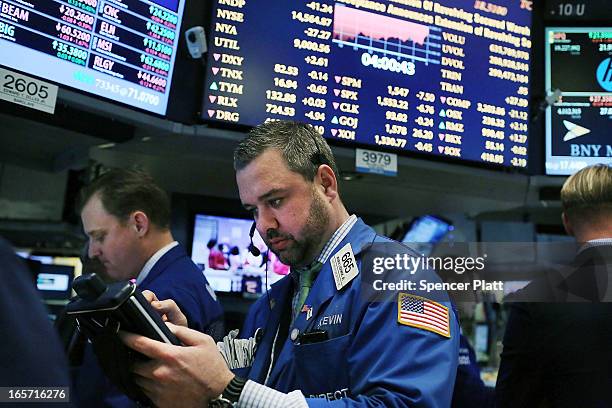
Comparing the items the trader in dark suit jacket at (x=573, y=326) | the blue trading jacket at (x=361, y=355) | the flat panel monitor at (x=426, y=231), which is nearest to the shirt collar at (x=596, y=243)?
the trader in dark suit jacket at (x=573, y=326)

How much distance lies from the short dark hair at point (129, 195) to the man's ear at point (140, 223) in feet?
0.07

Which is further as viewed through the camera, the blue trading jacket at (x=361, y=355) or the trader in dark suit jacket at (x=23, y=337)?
the blue trading jacket at (x=361, y=355)

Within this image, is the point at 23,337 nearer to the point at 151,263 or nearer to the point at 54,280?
the point at 151,263

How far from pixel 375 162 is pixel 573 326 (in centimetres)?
123

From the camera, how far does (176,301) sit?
74.3 inches

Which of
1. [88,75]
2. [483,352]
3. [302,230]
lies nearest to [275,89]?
[88,75]

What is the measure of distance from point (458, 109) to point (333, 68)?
656mm

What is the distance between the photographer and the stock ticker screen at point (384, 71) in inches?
100

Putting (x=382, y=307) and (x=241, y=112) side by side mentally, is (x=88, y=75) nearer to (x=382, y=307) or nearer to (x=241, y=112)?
(x=241, y=112)

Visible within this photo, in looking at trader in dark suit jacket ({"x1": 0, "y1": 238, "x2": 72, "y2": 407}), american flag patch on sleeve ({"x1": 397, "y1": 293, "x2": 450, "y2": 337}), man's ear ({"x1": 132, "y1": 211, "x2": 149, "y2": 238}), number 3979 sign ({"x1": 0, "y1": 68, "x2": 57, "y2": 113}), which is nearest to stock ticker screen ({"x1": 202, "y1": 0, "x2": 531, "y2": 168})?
man's ear ({"x1": 132, "y1": 211, "x2": 149, "y2": 238})

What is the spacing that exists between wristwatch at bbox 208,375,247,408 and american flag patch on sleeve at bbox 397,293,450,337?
0.35 meters

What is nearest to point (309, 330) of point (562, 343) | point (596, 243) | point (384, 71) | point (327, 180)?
point (327, 180)

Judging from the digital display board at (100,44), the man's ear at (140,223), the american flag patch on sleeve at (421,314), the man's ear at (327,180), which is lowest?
the american flag patch on sleeve at (421,314)

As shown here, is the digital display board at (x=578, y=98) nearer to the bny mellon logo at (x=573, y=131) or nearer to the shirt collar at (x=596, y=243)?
the bny mellon logo at (x=573, y=131)
